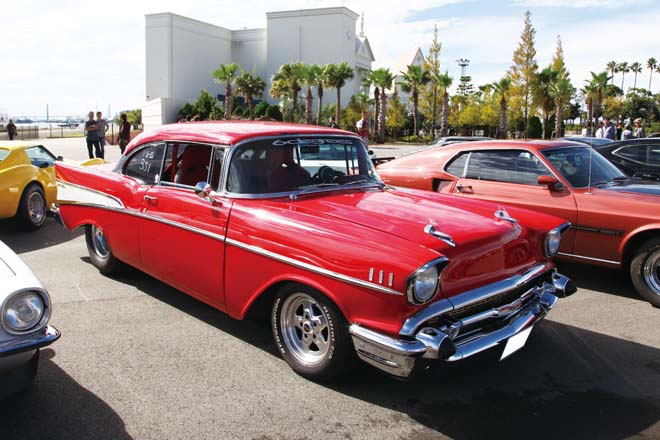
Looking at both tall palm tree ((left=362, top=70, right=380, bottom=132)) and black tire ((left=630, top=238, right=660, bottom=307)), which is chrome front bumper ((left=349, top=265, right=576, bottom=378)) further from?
tall palm tree ((left=362, top=70, right=380, bottom=132))

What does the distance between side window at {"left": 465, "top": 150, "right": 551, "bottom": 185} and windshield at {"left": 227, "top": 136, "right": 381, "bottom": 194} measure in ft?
7.18

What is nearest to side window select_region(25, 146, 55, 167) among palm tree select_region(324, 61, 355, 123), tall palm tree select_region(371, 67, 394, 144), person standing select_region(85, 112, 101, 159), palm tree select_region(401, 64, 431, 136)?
person standing select_region(85, 112, 101, 159)

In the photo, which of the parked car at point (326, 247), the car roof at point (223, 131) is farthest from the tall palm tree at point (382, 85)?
the parked car at point (326, 247)

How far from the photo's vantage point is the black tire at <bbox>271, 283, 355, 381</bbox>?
10.5 ft

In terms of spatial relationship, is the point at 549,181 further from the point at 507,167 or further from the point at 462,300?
the point at 462,300

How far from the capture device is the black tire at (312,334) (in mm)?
3215

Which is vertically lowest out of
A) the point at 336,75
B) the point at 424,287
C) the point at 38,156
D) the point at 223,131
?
the point at 424,287

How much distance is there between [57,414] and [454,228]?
2539 millimetres

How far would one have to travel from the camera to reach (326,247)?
3.20 m

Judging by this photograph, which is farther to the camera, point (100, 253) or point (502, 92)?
point (502, 92)

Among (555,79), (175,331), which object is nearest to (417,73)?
(555,79)

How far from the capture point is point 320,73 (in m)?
46.1

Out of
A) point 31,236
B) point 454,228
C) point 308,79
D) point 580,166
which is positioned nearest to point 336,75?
point 308,79

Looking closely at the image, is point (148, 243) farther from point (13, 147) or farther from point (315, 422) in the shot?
point (13, 147)
